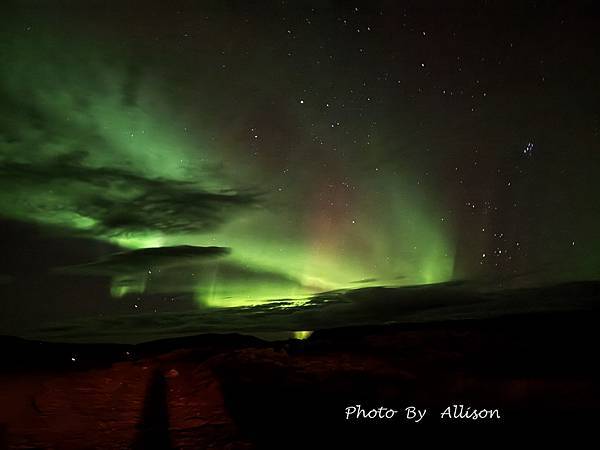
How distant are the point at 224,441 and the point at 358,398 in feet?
28.4

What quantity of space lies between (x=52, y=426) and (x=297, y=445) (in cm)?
583

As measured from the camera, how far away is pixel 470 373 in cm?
2428

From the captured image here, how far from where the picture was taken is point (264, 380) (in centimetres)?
1773

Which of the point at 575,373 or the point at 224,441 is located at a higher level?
the point at 575,373

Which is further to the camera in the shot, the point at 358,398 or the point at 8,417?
the point at 358,398

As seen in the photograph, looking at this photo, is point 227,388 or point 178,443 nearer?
point 178,443

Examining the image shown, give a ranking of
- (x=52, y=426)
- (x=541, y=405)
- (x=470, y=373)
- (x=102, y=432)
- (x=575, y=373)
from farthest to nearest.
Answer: (x=575, y=373), (x=470, y=373), (x=541, y=405), (x=52, y=426), (x=102, y=432)

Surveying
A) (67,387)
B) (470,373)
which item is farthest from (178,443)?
(470,373)

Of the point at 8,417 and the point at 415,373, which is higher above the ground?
the point at 415,373

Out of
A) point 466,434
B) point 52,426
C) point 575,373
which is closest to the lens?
point 52,426

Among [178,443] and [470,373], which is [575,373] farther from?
[178,443]

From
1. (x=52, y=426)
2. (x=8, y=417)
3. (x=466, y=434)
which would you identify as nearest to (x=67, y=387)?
(x=8, y=417)

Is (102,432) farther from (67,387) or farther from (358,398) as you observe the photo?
(358,398)

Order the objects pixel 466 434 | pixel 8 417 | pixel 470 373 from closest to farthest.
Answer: pixel 8 417, pixel 466 434, pixel 470 373
